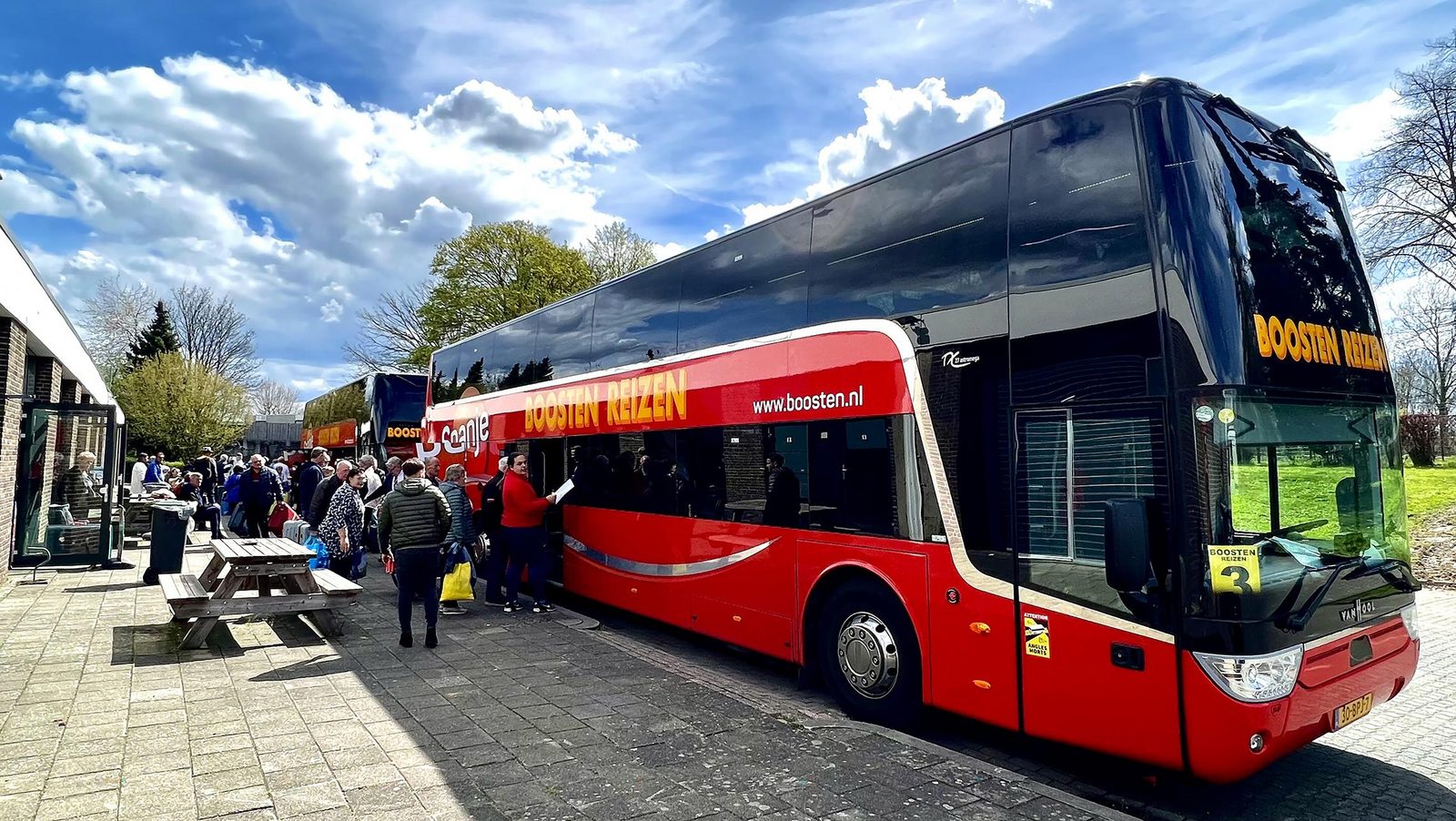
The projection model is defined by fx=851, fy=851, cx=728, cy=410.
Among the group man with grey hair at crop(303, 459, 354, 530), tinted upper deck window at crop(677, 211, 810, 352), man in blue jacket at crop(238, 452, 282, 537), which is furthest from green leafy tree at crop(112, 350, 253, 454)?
tinted upper deck window at crop(677, 211, 810, 352)

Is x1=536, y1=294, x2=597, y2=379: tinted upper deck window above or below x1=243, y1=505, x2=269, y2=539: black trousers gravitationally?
above

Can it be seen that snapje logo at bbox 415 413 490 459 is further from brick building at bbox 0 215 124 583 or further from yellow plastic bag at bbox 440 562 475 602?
brick building at bbox 0 215 124 583

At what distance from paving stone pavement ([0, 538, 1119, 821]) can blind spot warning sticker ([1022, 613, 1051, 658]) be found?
70 centimetres

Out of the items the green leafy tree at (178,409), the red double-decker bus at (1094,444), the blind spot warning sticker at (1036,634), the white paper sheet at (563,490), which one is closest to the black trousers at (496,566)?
the white paper sheet at (563,490)

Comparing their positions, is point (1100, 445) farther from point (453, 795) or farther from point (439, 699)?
point (439, 699)

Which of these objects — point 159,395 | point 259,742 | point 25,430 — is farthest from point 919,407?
point 159,395

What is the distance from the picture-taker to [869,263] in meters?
6.09

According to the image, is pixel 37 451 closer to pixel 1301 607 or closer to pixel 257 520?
pixel 257 520

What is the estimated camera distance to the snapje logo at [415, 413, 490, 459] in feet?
40.2

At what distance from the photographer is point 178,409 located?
3703 cm

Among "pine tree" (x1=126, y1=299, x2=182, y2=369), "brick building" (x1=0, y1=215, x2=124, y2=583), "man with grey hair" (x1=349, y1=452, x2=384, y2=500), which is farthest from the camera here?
"pine tree" (x1=126, y1=299, x2=182, y2=369)

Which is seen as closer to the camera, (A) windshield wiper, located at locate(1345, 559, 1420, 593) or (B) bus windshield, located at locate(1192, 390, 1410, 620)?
(B) bus windshield, located at locate(1192, 390, 1410, 620)

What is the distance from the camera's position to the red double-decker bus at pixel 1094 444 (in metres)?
4.16

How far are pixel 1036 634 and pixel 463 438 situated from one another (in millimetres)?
10082
